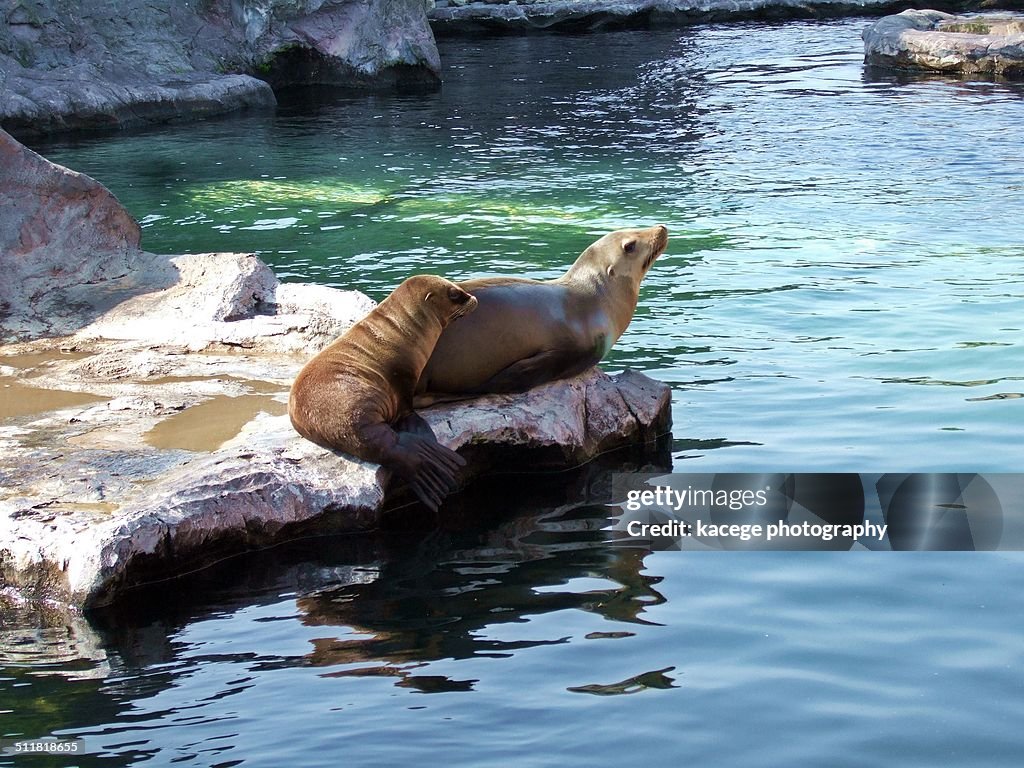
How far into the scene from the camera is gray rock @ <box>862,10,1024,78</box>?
1828 cm

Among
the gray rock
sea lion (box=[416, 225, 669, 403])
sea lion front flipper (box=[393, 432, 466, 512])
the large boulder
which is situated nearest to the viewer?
sea lion front flipper (box=[393, 432, 466, 512])

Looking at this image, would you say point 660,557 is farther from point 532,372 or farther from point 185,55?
point 185,55

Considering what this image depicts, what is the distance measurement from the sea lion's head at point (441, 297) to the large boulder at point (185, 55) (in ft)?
39.2

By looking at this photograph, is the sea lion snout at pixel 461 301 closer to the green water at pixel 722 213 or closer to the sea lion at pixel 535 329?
the sea lion at pixel 535 329

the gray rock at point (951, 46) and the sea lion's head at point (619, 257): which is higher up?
the gray rock at point (951, 46)

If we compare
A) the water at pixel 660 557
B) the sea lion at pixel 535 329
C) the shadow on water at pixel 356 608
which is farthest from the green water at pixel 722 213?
the shadow on water at pixel 356 608

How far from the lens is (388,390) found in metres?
5.45

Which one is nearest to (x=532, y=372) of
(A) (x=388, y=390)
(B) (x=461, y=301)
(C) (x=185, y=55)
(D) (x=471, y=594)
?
(B) (x=461, y=301)

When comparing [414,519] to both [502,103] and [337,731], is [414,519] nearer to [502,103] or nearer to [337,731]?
[337,731]

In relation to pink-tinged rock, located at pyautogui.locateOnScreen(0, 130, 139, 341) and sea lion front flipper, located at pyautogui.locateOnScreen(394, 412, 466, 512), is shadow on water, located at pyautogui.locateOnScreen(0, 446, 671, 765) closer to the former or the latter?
sea lion front flipper, located at pyautogui.locateOnScreen(394, 412, 466, 512)

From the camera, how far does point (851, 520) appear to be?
5.18 m

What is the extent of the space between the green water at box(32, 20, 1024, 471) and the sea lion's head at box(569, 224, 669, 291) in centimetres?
71

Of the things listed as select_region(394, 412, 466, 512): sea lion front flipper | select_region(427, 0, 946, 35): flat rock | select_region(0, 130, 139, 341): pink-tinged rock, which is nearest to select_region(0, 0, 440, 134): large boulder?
select_region(427, 0, 946, 35): flat rock

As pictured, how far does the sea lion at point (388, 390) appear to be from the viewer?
17.0 ft
